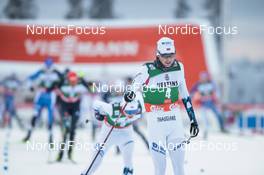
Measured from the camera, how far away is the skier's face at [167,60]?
789 cm

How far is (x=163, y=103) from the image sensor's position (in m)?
7.96

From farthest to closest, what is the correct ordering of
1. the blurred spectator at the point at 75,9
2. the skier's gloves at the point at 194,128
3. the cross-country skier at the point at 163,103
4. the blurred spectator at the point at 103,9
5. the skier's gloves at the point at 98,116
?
1. the blurred spectator at the point at 103,9
2. the blurred spectator at the point at 75,9
3. the skier's gloves at the point at 98,116
4. the skier's gloves at the point at 194,128
5. the cross-country skier at the point at 163,103

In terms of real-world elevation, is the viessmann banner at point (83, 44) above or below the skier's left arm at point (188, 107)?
above

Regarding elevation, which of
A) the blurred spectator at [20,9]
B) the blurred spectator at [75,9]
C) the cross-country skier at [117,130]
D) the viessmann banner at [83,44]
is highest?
the blurred spectator at [75,9]

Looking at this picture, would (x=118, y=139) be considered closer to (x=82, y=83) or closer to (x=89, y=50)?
(x=82, y=83)

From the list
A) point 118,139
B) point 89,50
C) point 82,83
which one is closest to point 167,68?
point 118,139

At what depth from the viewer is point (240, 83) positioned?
5438 cm

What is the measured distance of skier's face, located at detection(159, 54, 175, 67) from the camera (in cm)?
789

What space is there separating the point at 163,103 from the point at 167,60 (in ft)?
1.99

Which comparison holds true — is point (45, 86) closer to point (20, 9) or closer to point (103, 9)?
point (20, 9)

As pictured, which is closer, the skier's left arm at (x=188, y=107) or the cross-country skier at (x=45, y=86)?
the skier's left arm at (x=188, y=107)

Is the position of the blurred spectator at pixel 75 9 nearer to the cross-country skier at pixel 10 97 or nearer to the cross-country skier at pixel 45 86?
the cross-country skier at pixel 10 97

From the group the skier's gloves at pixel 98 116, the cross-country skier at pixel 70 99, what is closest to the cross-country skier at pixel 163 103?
the skier's gloves at pixel 98 116

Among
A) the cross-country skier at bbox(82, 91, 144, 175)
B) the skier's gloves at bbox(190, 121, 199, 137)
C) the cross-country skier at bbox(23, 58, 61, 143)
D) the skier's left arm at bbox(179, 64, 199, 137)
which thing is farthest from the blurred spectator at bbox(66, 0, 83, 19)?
the skier's gloves at bbox(190, 121, 199, 137)
